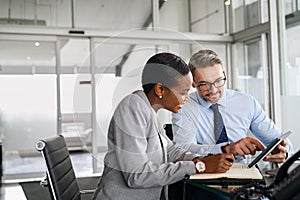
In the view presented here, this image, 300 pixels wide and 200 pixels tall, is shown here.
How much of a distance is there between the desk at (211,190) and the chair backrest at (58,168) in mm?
464

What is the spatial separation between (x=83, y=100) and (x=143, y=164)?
5.63 ft

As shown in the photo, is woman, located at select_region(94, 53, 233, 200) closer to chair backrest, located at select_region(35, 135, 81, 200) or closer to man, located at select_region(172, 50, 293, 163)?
chair backrest, located at select_region(35, 135, 81, 200)

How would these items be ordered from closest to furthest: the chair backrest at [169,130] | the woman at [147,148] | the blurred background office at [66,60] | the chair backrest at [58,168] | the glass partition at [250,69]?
1. the woman at [147,148]
2. the chair backrest at [58,168]
3. the chair backrest at [169,130]
4. the blurred background office at [66,60]
5. the glass partition at [250,69]

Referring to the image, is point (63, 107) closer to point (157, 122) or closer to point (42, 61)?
point (42, 61)

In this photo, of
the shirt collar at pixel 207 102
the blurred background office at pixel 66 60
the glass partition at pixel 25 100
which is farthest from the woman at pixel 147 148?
the glass partition at pixel 25 100

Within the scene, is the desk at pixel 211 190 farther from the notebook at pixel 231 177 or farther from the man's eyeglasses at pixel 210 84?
the man's eyeglasses at pixel 210 84

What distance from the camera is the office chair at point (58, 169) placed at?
57.1 inches

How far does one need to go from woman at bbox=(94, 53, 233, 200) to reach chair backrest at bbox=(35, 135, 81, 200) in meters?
0.16

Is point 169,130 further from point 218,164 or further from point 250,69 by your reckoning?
point 250,69

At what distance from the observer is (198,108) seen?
2.01 metres

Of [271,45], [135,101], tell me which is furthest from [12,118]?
[135,101]

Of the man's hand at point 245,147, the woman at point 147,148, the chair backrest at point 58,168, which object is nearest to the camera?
the woman at point 147,148

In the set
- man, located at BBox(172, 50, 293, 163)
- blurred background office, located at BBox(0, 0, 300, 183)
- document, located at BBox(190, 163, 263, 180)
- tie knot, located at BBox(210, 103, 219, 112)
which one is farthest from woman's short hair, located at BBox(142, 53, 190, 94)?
blurred background office, located at BBox(0, 0, 300, 183)

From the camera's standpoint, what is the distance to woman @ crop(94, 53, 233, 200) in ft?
4.41
